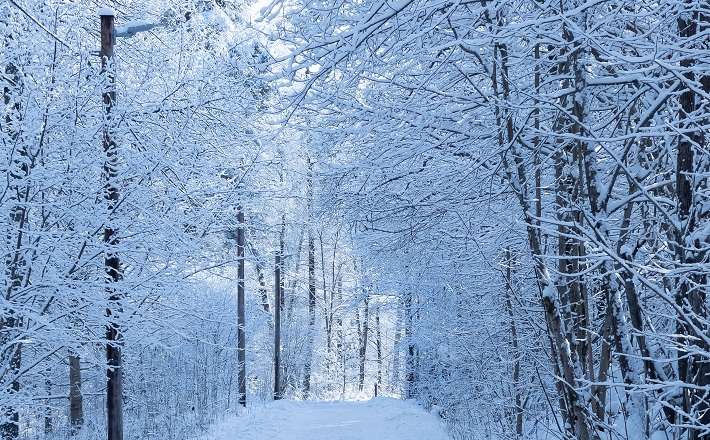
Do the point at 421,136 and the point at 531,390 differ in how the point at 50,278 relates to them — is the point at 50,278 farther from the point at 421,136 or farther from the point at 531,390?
the point at 531,390

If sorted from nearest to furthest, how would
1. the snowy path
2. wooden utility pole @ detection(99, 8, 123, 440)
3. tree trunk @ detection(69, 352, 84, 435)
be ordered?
wooden utility pole @ detection(99, 8, 123, 440) → tree trunk @ detection(69, 352, 84, 435) → the snowy path

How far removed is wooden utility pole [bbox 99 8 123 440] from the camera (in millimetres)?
7078

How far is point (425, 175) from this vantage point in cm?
606

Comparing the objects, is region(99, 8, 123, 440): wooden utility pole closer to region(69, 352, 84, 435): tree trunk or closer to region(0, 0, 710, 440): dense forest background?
region(0, 0, 710, 440): dense forest background

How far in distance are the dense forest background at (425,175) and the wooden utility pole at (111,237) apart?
62mm

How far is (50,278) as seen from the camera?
648 cm

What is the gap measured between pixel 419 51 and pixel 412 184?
228 cm

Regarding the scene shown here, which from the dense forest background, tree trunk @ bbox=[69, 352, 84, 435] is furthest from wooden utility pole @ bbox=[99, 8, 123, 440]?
tree trunk @ bbox=[69, 352, 84, 435]

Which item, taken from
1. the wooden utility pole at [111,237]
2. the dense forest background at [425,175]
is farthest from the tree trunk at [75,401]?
the wooden utility pole at [111,237]

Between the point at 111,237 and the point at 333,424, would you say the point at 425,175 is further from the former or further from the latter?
the point at 333,424

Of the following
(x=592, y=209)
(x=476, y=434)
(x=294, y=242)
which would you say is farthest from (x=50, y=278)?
(x=294, y=242)

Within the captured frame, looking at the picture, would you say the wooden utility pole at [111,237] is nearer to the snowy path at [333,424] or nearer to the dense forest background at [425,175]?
the dense forest background at [425,175]

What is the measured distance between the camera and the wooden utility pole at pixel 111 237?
708 cm

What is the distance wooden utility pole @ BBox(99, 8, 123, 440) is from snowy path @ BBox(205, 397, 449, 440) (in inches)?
146
